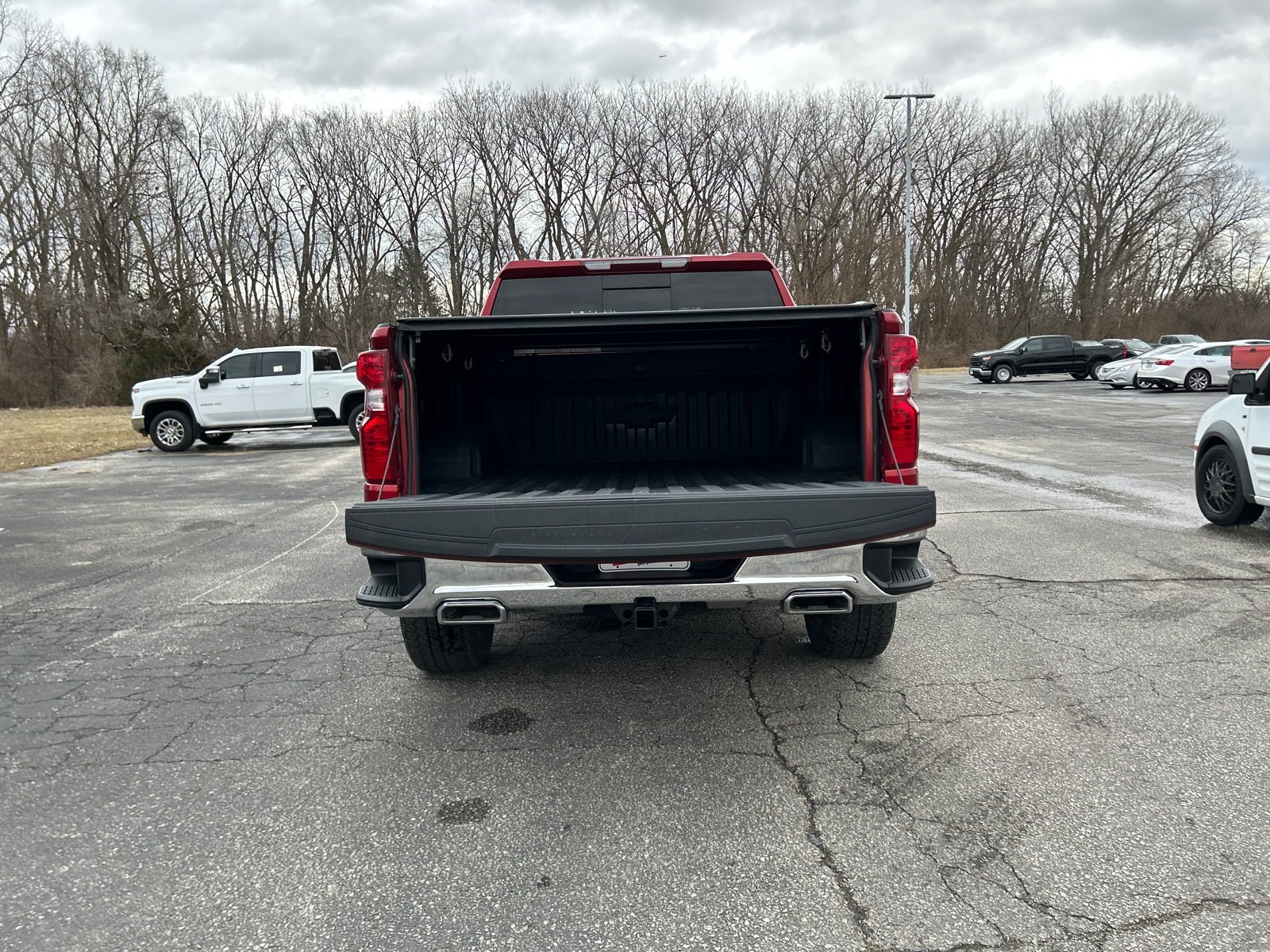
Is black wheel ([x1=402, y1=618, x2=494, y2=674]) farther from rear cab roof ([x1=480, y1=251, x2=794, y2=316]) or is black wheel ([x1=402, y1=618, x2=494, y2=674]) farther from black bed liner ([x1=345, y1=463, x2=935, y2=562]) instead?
rear cab roof ([x1=480, y1=251, x2=794, y2=316])

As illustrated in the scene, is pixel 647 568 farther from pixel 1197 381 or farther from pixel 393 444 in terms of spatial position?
pixel 1197 381

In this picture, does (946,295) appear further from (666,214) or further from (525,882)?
(525,882)

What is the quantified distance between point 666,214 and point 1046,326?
1079 inches

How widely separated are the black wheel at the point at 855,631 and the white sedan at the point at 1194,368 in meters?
27.8

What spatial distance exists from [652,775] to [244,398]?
1608 cm

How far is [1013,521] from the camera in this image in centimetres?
Result: 756

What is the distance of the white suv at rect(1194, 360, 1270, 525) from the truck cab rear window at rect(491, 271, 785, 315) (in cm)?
396

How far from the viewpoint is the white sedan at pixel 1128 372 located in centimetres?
2792

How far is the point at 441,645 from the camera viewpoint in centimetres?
383

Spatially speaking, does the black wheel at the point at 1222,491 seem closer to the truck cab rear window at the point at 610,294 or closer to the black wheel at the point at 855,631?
the truck cab rear window at the point at 610,294

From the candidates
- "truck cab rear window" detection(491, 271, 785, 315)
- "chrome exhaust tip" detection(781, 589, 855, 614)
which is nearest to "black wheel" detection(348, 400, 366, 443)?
"truck cab rear window" detection(491, 271, 785, 315)

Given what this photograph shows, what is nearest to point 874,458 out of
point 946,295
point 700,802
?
point 700,802

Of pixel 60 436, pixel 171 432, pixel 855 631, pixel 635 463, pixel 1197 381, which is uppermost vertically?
pixel 635 463

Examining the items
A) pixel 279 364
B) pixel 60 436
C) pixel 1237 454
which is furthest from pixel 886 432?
pixel 60 436
